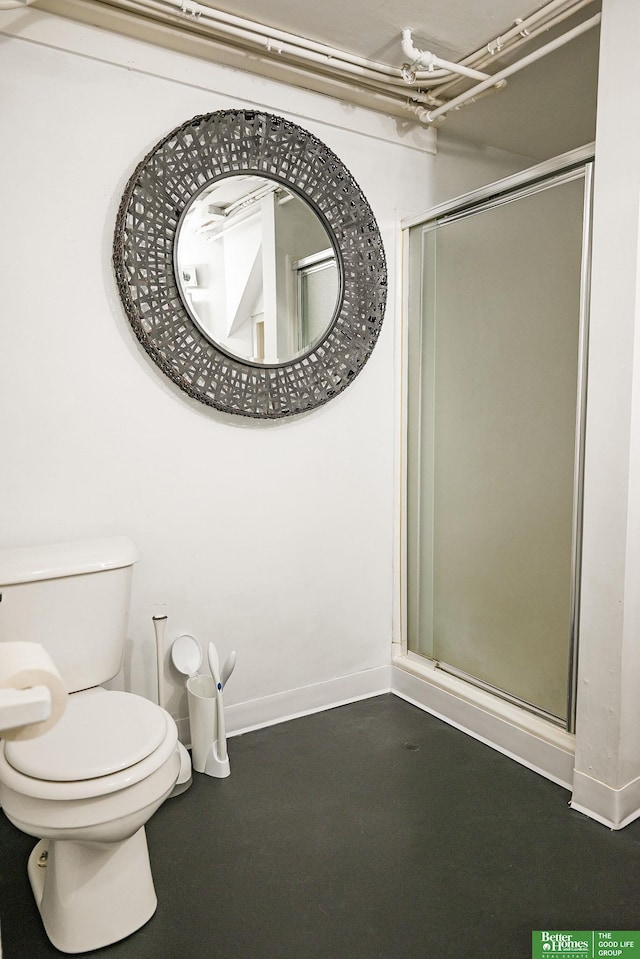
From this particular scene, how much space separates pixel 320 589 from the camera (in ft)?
8.43

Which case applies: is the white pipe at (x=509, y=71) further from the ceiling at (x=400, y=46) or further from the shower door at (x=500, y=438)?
the shower door at (x=500, y=438)

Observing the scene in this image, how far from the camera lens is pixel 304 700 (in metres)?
2.54

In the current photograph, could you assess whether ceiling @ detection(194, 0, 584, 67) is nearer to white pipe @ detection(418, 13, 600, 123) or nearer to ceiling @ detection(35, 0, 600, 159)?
ceiling @ detection(35, 0, 600, 159)

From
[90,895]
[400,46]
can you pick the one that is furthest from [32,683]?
[400,46]

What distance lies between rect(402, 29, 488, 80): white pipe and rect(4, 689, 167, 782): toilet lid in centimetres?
201

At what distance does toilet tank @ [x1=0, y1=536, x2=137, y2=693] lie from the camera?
5.78 feet

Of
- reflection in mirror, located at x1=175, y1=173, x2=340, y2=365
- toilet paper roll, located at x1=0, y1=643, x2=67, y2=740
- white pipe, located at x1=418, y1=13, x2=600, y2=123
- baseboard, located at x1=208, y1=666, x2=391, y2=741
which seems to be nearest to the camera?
→ toilet paper roll, located at x1=0, y1=643, x2=67, y2=740

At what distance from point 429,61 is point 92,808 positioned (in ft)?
7.31

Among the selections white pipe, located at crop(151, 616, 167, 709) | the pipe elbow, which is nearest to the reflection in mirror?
the pipe elbow

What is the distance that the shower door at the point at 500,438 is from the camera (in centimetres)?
207

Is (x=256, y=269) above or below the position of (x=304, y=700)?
above

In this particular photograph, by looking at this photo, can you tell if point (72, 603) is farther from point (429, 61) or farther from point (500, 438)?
point (429, 61)

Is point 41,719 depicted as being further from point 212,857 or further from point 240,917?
point 212,857

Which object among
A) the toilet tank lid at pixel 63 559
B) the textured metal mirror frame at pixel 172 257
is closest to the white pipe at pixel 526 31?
the textured metal mirror frame at pixel 172 257
